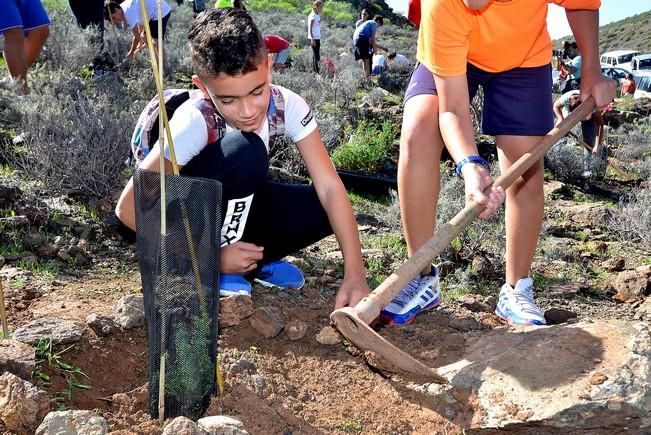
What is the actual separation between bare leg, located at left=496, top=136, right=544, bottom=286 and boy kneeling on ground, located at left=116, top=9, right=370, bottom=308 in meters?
0.66

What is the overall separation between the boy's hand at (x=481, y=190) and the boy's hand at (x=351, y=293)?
0.47 meters

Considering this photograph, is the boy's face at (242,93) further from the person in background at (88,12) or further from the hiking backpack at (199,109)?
the person in background at (88,12)

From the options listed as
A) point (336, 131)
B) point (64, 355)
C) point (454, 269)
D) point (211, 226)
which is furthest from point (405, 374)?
point (336, 131)

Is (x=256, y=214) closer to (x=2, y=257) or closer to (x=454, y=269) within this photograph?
(x=2, y=257)

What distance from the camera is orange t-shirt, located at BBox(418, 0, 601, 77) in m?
2.51

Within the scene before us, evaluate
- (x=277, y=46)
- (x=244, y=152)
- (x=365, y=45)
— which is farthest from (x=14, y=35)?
(x=365, y=45)

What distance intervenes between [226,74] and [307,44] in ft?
58.1

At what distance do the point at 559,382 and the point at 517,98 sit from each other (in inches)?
43.5

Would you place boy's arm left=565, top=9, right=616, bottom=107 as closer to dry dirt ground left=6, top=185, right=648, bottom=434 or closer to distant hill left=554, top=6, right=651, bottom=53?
dry dirt ground left=6, top=185, right=648, bottom=434

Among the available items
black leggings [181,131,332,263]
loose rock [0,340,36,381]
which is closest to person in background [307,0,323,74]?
black leggings [181,131,332,263]

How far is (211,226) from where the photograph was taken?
181 cm

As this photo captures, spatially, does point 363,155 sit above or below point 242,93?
below

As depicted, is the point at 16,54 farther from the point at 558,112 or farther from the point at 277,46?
the point at 277,46

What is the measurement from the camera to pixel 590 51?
2873 millimetres
